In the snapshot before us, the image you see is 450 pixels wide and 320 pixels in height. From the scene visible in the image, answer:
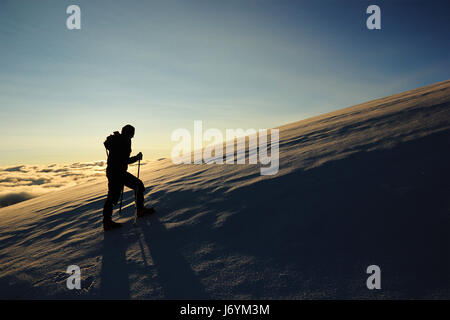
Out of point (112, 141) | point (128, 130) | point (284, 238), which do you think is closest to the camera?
point (284, 238)

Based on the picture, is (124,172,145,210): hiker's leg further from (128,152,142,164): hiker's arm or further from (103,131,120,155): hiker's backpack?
(103,131,120,155): hiker's backpack

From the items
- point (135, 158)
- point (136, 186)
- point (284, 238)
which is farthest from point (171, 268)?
point (135, 158)

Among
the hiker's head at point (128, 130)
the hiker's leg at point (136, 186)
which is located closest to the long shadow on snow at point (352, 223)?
the hiker's leg at point (136, 186)

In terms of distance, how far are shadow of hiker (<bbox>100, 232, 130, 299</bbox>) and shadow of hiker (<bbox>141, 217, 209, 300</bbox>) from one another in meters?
0.35

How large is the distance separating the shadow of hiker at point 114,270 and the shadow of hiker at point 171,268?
1.13ft

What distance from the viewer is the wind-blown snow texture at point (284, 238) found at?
211cm

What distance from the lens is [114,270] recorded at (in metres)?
2.77

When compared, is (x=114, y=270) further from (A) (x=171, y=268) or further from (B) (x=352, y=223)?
(B) (x=352, y=223)

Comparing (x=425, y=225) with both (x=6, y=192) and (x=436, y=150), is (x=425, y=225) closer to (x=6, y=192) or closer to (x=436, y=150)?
(x=436, y=150)

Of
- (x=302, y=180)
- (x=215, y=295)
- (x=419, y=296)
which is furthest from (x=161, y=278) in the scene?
(x=302, y=180)

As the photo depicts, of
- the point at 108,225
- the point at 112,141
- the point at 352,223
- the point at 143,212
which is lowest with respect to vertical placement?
the point at 108,225

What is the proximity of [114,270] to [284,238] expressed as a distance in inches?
83.8

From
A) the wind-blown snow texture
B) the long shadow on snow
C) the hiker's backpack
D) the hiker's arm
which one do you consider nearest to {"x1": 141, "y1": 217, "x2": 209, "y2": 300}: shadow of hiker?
the wind-blown snow texture

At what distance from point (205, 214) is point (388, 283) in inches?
99.1
